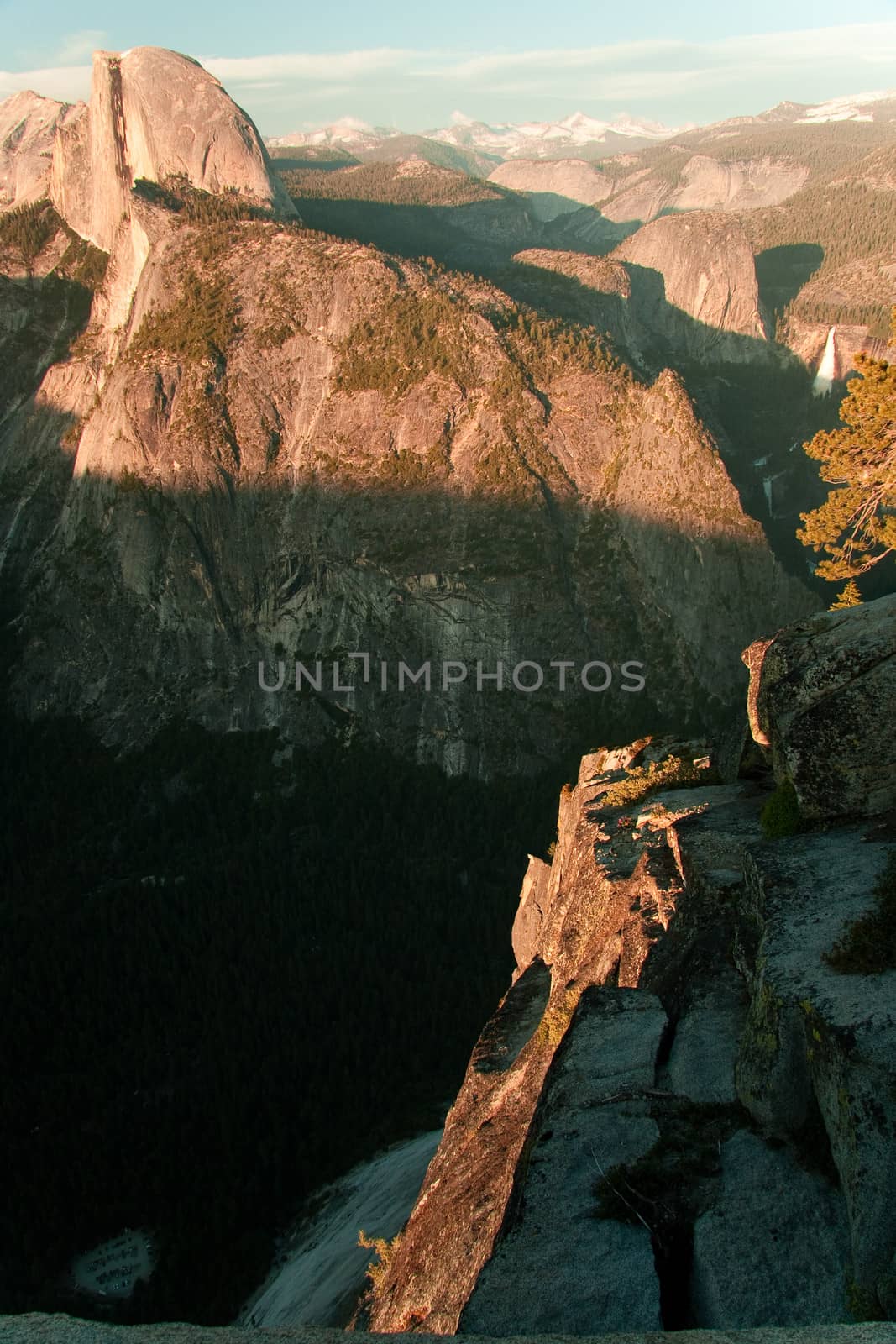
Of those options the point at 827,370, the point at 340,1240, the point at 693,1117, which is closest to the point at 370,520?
the point at 340,1240

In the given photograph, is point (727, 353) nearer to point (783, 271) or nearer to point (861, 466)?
point (783, 271)

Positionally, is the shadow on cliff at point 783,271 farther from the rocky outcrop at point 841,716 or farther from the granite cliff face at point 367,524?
the rocky outcrop at point 841,716

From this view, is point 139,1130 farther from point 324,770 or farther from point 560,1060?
point 560,1060

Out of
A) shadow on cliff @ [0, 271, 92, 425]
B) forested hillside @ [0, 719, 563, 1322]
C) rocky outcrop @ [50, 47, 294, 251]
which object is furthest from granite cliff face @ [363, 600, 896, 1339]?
rocky outcrop @ [50, 47, 294, 251]

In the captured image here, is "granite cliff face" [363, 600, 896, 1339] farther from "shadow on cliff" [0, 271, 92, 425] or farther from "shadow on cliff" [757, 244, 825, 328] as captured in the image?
"shadow on cliff" [757, 244, 825, 328]

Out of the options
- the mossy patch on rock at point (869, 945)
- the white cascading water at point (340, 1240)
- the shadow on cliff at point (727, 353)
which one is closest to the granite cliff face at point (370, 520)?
the shadow on cliff at point (727, 353)
